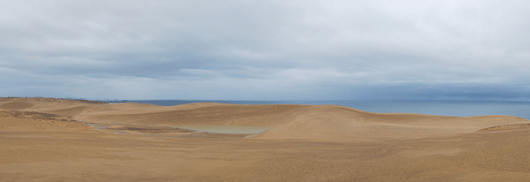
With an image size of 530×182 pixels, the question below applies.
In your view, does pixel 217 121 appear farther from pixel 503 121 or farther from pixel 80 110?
pixel 503 121

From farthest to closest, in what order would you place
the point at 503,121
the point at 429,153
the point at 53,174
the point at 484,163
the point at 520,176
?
the point at 503,121 → the point at 429,153 → the point at 484,163 → the point at 53,174 → the point at 520,176

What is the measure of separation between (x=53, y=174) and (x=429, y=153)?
9227mm

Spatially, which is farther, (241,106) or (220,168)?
(241,106)

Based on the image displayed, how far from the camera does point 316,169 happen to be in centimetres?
777

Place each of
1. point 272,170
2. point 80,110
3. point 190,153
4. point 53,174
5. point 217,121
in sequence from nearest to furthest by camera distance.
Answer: point 53,174
point 272,170
point 190,153
point 217,121
point 80,110

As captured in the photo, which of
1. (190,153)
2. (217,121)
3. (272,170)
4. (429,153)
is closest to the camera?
(272,170)

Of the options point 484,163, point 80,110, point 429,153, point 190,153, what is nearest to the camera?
point 484,163

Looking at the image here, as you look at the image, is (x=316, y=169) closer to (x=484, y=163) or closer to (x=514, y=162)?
(x=484, y=163)

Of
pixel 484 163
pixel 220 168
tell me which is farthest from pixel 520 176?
pixel 220 168

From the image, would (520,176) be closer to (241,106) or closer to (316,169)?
(316,169)

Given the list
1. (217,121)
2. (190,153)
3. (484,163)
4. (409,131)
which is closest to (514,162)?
(484,163)

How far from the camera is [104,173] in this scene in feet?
22.3

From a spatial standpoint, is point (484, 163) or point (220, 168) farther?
point (220, 168)

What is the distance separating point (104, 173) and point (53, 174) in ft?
3.11
